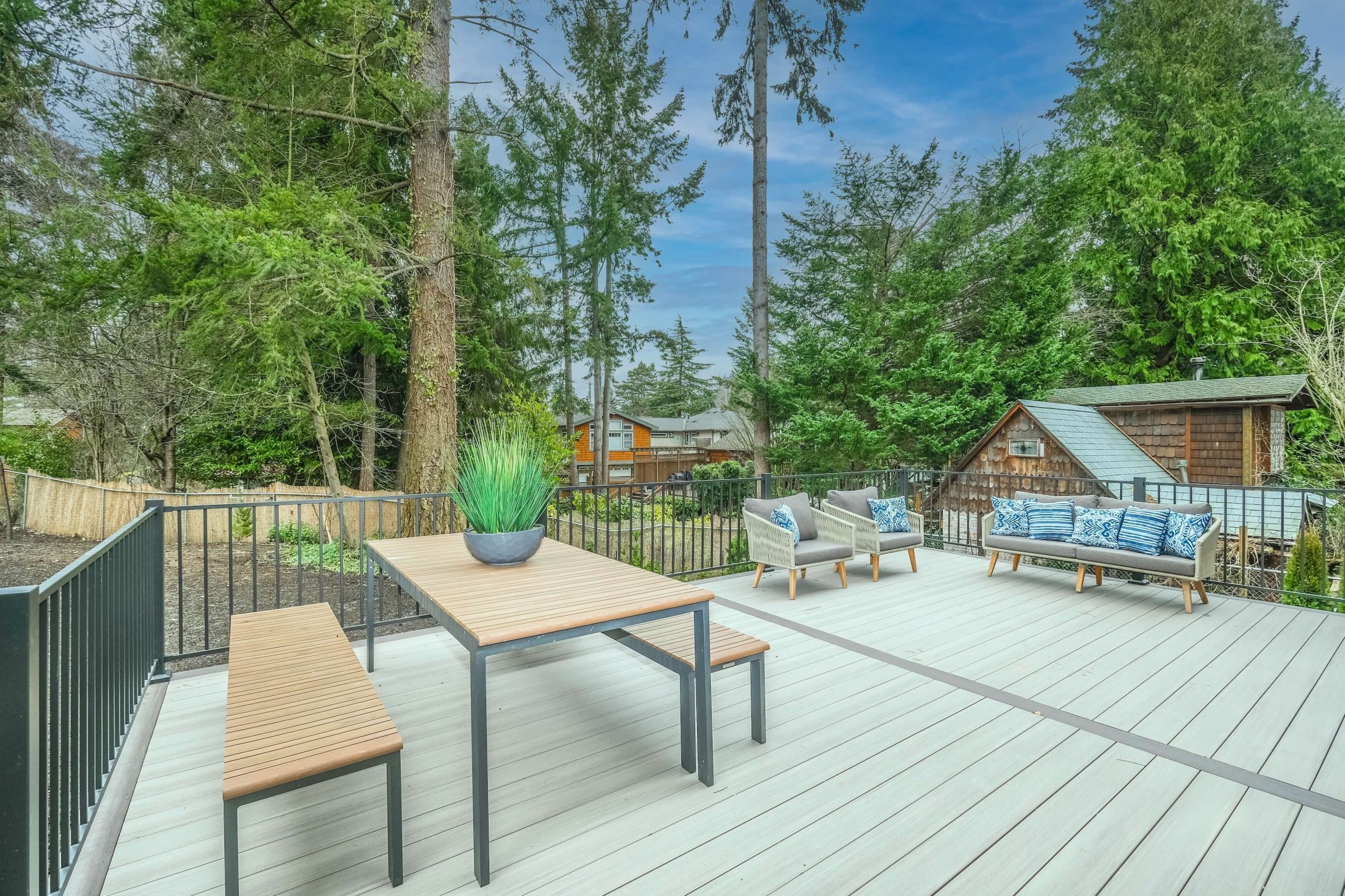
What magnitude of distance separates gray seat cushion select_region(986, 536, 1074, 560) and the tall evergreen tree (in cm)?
1060

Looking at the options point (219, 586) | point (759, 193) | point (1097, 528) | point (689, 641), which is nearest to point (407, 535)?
point (219, 586)

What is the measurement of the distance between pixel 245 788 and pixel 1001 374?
13.0 m

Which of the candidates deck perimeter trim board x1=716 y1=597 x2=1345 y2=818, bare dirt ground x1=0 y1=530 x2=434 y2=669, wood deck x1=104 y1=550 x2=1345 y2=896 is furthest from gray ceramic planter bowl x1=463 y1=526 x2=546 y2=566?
deck perimeter trim board x1=716 y1=597 x2=1345 y2=818

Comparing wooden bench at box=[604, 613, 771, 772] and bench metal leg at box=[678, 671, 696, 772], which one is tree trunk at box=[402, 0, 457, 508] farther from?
bench metal leg at box=[678, 671, 696, 772]

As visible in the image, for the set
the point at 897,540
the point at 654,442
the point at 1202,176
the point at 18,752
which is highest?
the point at 1202,176

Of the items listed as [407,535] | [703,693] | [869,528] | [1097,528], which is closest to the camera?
[703,693]

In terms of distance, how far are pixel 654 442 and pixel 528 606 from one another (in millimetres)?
28739

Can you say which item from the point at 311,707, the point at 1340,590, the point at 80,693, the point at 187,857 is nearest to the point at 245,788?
the point at 311,707

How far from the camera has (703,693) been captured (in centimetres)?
202

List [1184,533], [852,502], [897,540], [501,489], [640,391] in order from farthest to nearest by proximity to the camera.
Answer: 1. [640,391]
2. [852,502]
3. [897,540]
4. [1184,533]
5. [501,489]

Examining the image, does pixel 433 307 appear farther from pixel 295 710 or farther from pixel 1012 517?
pixel 1012 517

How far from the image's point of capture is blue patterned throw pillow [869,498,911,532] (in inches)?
206

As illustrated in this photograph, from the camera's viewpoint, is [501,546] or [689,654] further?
[501,546]

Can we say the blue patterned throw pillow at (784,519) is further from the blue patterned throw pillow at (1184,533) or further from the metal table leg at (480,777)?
the metal table leg at (480,777)
